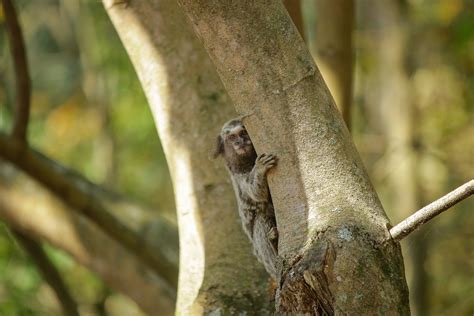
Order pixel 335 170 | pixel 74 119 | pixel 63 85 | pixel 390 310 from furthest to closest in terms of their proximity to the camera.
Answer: pixel 63 85 → pixel 74 119 → pixel 335 170 → pixel 390 310

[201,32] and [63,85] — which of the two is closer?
[201,32]

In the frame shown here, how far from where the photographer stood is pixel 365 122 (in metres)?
14.3

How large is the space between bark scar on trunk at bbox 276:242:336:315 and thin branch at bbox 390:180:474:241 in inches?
8.8

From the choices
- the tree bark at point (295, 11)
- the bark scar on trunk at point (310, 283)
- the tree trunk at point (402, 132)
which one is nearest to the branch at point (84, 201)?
the tree bark at point (295, 11)

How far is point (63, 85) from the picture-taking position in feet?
48.3

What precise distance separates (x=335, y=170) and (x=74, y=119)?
419 inches

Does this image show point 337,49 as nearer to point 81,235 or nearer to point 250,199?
point 250,199

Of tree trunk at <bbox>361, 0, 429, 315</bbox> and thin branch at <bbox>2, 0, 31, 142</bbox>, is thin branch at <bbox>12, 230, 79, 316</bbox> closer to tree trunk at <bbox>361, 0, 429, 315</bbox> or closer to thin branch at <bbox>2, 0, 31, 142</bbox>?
thin branch at <bbox>2, 0, 31, 142</bbox>

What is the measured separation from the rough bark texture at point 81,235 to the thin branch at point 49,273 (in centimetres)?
36

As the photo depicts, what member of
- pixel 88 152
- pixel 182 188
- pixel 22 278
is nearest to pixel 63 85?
pixel 88 152

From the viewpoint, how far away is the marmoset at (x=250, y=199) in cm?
372

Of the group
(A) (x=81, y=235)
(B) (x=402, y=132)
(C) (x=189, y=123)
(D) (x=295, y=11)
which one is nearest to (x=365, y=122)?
(B) (x=402, y=132)

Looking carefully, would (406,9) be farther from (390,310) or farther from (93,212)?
(390,310)

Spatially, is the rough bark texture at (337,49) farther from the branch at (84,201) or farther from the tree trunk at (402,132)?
the tree trunk at (402,132)
